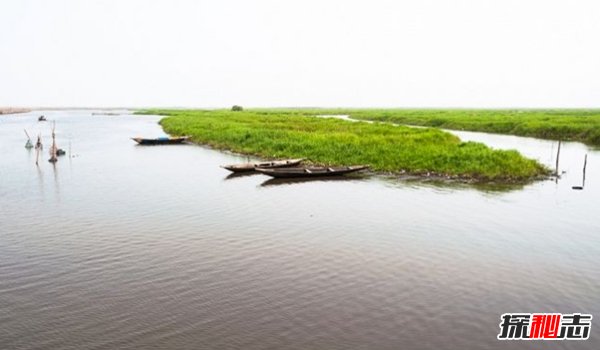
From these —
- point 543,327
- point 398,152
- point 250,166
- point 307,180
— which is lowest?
point 543,327

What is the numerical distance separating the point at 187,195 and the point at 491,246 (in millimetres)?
13517

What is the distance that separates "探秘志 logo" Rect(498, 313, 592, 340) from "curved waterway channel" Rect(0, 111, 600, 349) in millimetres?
175

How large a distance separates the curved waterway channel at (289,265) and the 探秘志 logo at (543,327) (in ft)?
0.57

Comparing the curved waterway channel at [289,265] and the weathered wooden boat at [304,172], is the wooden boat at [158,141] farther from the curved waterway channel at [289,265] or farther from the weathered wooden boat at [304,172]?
the weathered wooden boat at [304,172]

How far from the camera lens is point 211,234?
15562mm

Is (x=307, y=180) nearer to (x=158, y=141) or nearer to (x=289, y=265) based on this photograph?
(x=289, y=265)

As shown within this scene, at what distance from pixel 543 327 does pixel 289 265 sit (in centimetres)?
607

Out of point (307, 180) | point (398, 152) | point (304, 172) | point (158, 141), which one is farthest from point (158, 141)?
point (398, 152)

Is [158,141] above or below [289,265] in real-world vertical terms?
above

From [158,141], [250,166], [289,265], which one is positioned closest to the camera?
[289,265]

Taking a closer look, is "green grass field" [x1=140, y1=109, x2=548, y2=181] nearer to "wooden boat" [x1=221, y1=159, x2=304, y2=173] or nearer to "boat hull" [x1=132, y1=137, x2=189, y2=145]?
"wooden boat" [x1=221, y1=159, x2=304, y2=173]

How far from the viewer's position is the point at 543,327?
918 cm

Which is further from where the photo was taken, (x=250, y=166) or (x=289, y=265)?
(x=250, y=166)

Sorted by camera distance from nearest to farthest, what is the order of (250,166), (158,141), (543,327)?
1. (543,327)
2. (250,166)
3. (158,141)
